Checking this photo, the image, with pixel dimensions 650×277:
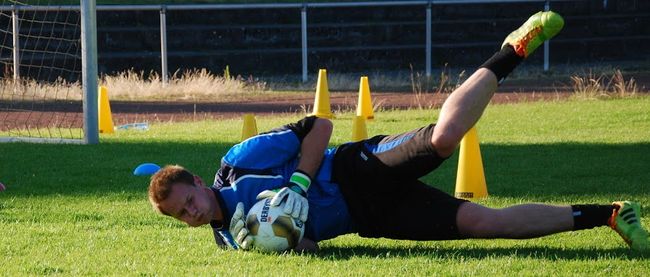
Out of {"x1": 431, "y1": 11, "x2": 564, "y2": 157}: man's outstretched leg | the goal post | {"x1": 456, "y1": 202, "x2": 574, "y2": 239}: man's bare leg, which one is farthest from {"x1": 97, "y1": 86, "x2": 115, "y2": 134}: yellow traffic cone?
{"x1": 431, "y1": 11, "x2": 564, "y2": 157}: man's outstretched leg

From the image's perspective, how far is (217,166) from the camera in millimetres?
12094

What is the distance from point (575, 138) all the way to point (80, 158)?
552 centimetres

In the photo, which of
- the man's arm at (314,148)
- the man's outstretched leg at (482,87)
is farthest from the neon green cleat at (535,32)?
the man's arm at (314,148)

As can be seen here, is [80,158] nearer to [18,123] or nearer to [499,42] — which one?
[18,123]

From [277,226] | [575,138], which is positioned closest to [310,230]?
[277,226]

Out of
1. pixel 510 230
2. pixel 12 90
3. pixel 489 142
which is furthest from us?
pixel 12 90

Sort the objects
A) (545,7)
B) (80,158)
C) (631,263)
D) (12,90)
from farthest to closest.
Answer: (545,7) < (12,90) < (80,158) < (631,263)

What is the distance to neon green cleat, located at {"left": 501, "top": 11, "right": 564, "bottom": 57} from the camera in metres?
6.84

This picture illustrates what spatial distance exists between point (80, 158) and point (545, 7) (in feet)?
64.4

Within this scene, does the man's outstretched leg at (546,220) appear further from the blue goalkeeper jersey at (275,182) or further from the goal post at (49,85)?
the goal post at (49,85)

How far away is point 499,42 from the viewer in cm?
3216

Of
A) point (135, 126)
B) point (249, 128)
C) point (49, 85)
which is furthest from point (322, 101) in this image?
point (49, 85)

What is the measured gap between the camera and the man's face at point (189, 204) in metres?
6.78

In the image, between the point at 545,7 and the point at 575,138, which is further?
the point at 545,7
